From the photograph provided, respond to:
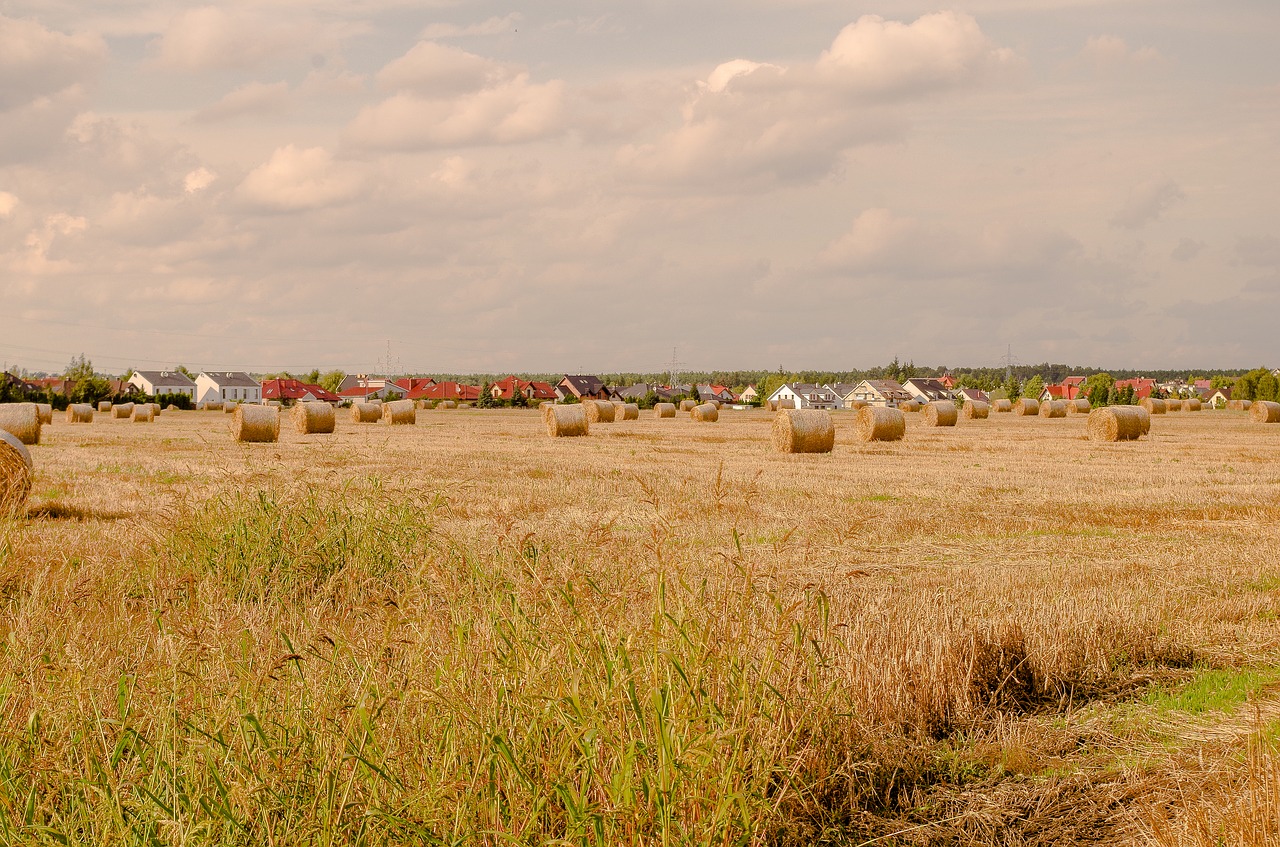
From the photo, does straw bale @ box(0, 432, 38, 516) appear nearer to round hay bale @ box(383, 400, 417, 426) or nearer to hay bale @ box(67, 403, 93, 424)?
round hay bale @ box(383, 400, 417, 426)

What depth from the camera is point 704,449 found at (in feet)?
107

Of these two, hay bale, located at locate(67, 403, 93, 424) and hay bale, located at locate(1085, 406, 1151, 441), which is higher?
hay bale, located at locate(1085, 406, 1151, 441)

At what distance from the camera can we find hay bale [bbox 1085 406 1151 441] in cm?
3741

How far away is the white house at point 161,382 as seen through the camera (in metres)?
164

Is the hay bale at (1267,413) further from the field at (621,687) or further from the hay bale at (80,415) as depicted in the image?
the hay bale at (80,415)

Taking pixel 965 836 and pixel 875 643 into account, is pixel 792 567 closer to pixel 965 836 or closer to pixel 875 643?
pixel 875 643

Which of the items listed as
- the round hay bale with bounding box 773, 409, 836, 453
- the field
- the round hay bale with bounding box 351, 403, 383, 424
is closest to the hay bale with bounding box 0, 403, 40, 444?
the round hay bale with bounding box 351, 403, 383, 424

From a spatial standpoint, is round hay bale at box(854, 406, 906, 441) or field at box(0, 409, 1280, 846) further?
round hay bale at box(854, 406, 906, 441)

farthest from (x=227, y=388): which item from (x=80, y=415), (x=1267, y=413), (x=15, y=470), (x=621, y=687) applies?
(x=621, y=687)

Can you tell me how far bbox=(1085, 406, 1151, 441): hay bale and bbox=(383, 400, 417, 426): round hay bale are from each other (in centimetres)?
3286

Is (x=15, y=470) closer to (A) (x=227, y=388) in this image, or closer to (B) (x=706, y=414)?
(B) (x=706, y=414)

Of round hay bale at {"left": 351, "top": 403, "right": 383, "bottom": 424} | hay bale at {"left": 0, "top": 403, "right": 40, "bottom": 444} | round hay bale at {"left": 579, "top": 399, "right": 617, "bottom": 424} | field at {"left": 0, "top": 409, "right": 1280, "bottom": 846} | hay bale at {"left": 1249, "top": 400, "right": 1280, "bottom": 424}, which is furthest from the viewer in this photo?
round hay bale at {"left": 351, "top": 403, "right": 383, "bottom": 424}

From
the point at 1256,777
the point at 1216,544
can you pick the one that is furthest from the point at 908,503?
the point at 1256,777

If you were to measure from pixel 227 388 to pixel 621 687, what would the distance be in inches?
6960
